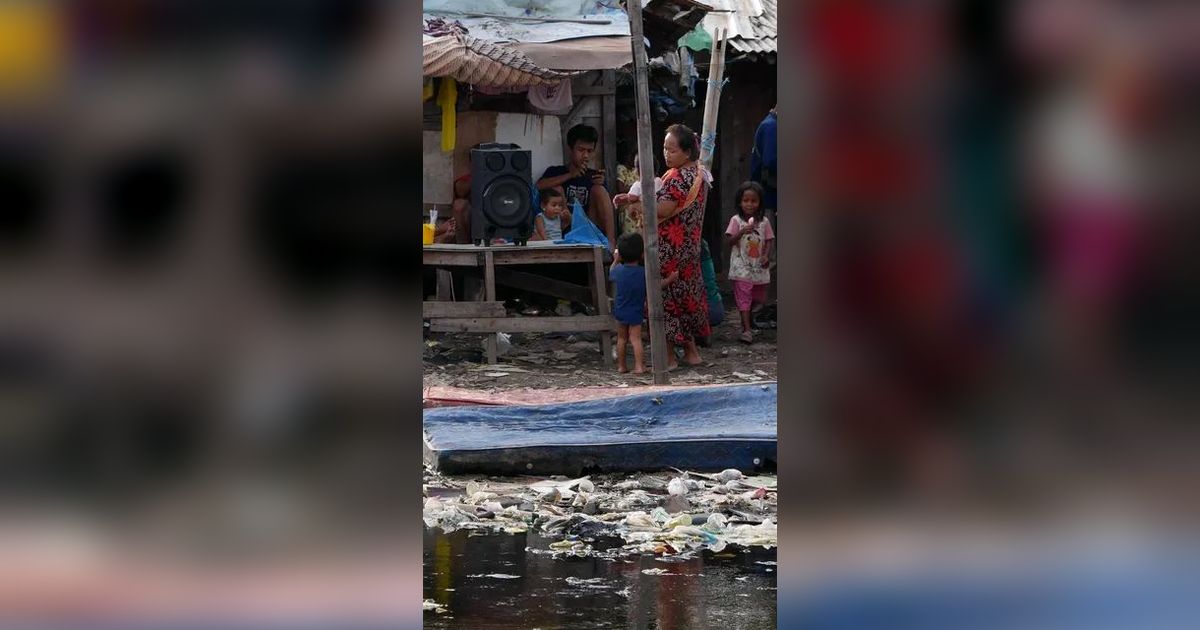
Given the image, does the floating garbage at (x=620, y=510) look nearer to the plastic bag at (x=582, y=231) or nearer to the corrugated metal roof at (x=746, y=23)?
the plastic bag at (x=582, y=231)

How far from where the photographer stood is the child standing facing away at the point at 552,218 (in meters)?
10.5

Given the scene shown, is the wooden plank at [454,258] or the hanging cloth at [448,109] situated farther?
the hanging cloth at [448,109]

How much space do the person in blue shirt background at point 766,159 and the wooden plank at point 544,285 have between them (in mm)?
1601

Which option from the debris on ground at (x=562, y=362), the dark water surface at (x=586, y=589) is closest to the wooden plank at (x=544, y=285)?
the debris on ground at (x=562, y=362)

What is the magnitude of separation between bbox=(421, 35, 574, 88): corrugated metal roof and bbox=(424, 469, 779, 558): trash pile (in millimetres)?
4281

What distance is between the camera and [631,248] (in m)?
8.72

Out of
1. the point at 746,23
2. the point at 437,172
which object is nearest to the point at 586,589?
the point at 437,172
